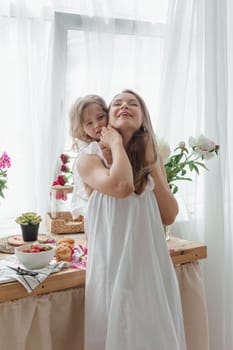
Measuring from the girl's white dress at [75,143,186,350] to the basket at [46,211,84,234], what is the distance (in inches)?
18.7

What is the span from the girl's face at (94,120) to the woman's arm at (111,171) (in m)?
0.05

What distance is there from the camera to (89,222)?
4.62 ft

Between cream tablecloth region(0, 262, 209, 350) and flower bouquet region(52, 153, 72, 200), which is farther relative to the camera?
flower bouquet region(52, 153, 72, 200)

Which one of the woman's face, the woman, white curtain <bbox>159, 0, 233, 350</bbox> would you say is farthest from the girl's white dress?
white curtain <bbox>159, 0, 233, 350</bbox>

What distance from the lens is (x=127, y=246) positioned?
1.32 m

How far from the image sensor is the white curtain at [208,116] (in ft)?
Result: 6.85

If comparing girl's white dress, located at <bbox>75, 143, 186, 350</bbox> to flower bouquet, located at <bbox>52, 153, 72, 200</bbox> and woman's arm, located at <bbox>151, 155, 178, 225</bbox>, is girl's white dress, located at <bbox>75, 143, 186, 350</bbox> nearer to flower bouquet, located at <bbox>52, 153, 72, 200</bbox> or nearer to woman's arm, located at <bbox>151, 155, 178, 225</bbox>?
woman's arm, located at <bbox>151, 155, 178, 225</bbox>

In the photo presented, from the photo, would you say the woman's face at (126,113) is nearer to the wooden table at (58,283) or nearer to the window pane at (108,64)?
the wooden table at (58,283)

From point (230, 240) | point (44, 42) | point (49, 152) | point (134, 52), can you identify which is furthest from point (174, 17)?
point (230, 240)

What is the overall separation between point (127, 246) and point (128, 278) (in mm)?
88

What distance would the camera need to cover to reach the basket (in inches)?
72.9

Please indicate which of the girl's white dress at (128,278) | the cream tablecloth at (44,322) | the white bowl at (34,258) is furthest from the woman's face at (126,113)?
the cream tablecloth at (44,322)

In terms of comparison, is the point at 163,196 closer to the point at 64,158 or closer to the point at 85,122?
the point at 85,122

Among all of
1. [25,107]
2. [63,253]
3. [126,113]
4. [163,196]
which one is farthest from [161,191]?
[25,107]
